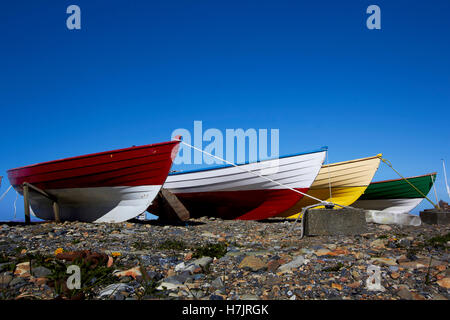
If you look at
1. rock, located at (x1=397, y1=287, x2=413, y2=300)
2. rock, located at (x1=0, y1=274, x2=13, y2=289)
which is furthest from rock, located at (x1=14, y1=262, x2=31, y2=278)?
rock, located at (x1=397, y1=287, x2=413, y2=300)

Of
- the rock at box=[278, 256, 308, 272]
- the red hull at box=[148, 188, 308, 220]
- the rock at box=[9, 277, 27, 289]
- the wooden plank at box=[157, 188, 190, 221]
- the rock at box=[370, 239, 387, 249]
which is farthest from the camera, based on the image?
the red hull at box=[148, 188, 308, 220]

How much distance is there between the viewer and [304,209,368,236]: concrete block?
6703mm

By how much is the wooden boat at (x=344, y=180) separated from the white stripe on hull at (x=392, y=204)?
4176mm

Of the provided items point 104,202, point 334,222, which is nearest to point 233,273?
point 334,222

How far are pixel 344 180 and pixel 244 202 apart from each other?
530cm

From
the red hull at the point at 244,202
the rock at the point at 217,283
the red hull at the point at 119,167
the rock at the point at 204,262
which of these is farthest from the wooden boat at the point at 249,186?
the rock at the point at 217,283

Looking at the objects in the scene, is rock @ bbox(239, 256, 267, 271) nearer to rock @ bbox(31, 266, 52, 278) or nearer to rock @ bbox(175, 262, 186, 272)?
rock @ bbox(175, 262, 186, 272)

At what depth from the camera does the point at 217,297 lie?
2930mm

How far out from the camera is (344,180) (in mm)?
14539

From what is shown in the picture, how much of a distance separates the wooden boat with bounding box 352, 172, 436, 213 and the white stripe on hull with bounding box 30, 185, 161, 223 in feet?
44.5

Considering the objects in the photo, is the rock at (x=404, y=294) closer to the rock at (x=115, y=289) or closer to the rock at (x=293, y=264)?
the rock at (x=293, y=264)
